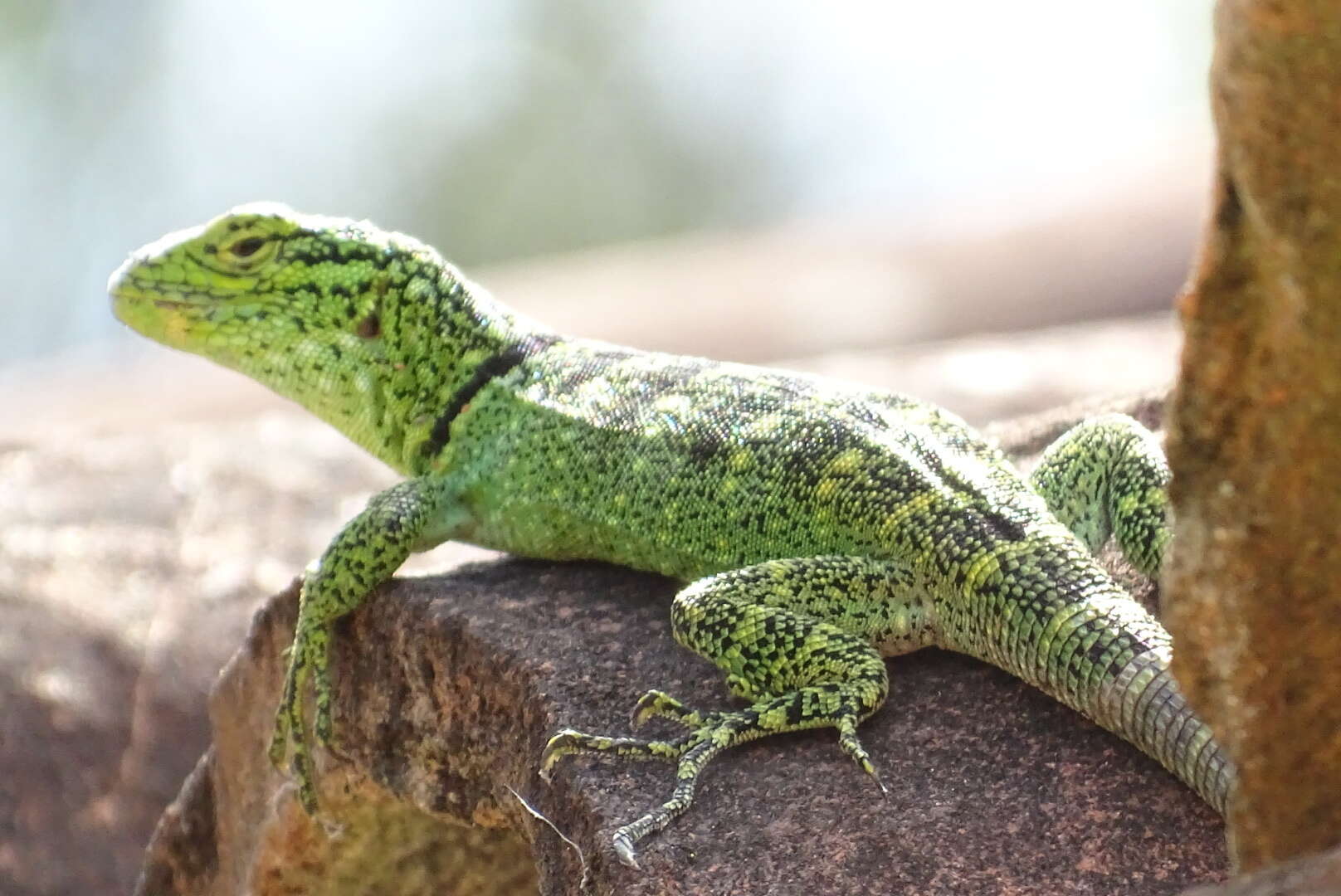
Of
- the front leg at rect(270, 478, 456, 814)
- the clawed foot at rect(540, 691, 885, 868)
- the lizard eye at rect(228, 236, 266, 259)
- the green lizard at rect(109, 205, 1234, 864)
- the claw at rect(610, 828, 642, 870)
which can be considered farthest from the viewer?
the lizard eye at rect(228, 236, 266, 259)

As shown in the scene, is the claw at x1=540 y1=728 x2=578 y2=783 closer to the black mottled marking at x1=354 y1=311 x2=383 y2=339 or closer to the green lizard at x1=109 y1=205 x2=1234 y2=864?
the green lizard at x1=109 y1=205 x2=1234 y2=864

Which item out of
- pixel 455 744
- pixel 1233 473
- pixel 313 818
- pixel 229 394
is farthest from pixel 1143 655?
pixel 229 394

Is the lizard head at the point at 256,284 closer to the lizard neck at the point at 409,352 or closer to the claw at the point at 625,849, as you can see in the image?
the lizard neck at the point at 409,352

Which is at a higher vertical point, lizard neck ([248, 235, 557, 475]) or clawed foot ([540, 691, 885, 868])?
lizard neck ([248, 235, 557, 475])

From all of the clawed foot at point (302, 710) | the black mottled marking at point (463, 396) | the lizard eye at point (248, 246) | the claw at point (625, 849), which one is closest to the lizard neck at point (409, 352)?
the black mottled marking at point (463, 396)

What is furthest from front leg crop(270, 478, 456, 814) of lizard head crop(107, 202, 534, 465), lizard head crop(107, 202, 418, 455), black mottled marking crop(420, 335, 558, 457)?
lizard head crop(107, 202, 418, 455)

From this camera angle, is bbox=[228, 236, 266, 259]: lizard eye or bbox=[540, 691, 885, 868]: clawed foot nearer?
bbox=[540, 691, 885, 868]: clawed foot

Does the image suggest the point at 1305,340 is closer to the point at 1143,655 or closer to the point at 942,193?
the point at 1143,655
